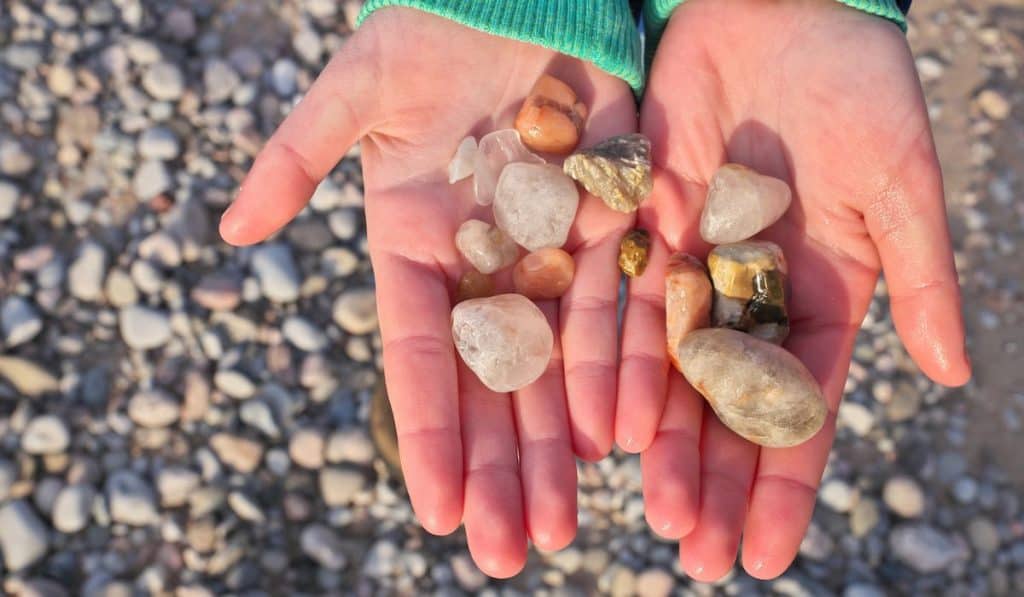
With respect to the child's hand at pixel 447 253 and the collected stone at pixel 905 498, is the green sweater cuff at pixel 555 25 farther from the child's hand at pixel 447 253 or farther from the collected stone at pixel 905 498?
the collected stone at pixel 905 498

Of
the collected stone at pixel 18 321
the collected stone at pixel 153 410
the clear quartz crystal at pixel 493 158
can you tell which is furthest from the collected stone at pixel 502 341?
the collected stone at pixel 18 321

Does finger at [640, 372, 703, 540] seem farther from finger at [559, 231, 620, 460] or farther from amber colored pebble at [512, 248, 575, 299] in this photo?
amber colored pebble at [512, 248, 575, 299]

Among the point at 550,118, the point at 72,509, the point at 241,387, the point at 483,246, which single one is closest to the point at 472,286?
the point at 483,246

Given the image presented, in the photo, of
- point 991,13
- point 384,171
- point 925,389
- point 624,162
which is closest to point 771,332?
point 624,162

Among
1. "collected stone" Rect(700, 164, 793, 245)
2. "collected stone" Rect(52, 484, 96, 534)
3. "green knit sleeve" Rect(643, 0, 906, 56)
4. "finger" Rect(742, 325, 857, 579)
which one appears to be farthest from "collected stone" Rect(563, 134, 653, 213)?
"collected stone" Rect(52, 484, 96, 534)

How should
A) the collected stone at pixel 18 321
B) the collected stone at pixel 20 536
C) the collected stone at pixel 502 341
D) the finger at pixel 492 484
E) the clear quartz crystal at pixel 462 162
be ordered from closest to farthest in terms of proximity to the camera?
1. the finger at pixel 492 484
2. the collected stone at pixel 502 341
3. the clear quartz crystal at pixel 462 162
4. the collected stone at pixel 20 536
5. the collected stone at pixel 18 321

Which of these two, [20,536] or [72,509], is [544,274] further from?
[20,536]

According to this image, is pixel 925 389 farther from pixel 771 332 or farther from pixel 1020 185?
pixel 771 332

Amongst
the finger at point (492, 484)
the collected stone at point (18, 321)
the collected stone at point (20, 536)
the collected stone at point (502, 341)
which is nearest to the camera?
the finger at point (492, 484)
